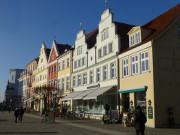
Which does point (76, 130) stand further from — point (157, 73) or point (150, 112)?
point (157, 73)

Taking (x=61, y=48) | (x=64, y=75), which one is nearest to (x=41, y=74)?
(x=61, y=48)

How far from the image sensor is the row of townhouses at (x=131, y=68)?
21266mm

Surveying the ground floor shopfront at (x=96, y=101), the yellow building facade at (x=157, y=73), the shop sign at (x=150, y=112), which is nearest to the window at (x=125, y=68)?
the yellow building facade at (x=157, y=73)

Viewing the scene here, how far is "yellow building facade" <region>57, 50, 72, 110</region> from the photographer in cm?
4224

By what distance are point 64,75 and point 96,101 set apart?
13.7 meters

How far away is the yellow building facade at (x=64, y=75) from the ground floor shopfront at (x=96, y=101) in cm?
290

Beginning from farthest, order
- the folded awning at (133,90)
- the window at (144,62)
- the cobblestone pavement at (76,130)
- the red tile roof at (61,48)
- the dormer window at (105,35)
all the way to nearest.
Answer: the red tile roof at (61,48), the dormer window at (105,35), the window at (144,62), the folded awning at (133,90), the cobblestone pavement at (76,130)

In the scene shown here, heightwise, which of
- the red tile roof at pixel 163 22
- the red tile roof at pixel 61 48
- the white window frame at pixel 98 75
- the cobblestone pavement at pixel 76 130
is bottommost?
the cobblestone pavement at pixel 76 130

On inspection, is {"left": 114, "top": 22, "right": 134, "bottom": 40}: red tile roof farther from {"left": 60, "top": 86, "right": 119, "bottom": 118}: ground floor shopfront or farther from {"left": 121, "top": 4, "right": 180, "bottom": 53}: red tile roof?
{"left": 60, "top": 86, "right": 119, "bottom": 118}: ground floor shopfront

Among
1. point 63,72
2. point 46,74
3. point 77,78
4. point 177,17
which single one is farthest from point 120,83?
point 46,74

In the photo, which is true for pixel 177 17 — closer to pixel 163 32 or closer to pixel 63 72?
pixel 163 32

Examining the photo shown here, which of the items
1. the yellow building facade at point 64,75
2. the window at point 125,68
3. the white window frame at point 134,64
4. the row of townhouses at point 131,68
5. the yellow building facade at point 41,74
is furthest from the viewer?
the yellow building facade at point 41,74

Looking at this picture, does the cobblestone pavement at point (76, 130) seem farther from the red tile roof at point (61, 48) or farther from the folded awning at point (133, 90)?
the red tile roof at point (61, 48)

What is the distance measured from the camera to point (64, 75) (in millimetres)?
44406
